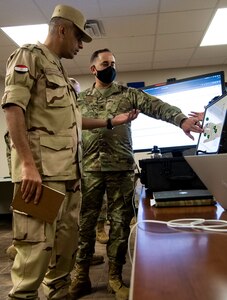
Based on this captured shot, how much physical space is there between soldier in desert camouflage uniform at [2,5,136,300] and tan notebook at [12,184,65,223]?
0.9 inches

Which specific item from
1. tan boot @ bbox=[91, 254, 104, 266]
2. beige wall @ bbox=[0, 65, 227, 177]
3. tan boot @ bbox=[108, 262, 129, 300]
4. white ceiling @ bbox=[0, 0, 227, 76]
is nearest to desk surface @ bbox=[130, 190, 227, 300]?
tan boot @ bbox=[108, 262, 129, 300]

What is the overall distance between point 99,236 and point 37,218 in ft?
7.02

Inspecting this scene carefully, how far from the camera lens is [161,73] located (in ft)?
17.8

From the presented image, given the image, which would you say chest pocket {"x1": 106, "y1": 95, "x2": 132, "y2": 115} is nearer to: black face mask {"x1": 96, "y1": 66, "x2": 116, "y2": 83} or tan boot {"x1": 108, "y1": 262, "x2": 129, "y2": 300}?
black face mask {"x1": 96, "y1": 66, "x2": 116, "y2": 83}

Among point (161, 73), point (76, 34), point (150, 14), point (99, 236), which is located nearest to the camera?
point (76, 34)

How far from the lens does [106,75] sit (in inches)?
71.8

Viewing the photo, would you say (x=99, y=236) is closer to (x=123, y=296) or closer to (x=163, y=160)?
(x=123, y=296)

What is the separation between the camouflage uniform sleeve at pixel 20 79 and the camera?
1.11 m

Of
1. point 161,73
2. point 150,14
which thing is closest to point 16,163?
point 150,14

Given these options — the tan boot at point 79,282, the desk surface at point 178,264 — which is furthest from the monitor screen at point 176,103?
the desk surface at point 178,264

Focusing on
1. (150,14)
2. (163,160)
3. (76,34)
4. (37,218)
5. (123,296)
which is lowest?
(123,296)

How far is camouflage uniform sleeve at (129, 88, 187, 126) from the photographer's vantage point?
1.54 metres

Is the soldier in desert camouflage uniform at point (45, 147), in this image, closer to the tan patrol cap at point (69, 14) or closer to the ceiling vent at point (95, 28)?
the tan patrol cap at point (69, 14)

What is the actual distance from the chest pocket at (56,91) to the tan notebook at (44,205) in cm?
37
